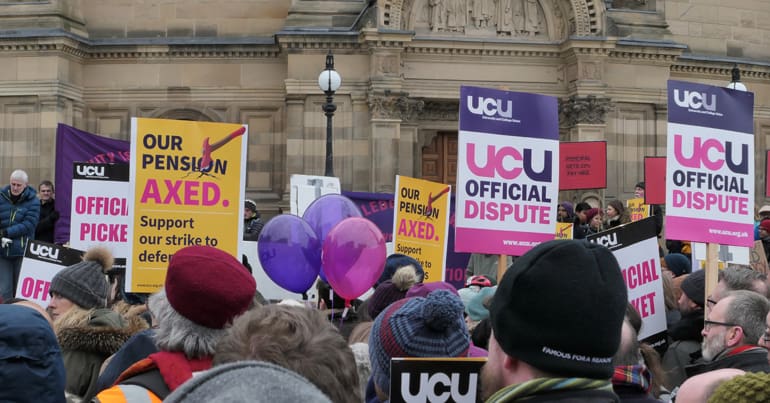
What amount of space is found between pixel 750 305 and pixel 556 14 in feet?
60.8

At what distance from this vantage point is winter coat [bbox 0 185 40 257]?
15.1m

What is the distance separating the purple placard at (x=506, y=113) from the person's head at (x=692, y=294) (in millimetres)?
2587

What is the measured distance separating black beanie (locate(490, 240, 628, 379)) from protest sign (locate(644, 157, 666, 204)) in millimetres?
12936

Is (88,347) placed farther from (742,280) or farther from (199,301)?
(742,280)

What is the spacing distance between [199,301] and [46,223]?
12242 millimetres

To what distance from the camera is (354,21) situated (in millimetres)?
23312

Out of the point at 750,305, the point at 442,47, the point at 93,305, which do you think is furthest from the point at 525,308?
→ the point at 442,47

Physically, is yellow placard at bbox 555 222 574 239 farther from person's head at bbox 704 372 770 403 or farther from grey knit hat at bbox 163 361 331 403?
grey knit hat at bbox 163 361 331 403

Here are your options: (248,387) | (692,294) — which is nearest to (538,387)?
(248,387)

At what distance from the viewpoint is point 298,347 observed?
137 inches

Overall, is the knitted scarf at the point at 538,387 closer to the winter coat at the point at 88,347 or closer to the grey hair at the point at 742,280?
the winter coat at the point at 88,347

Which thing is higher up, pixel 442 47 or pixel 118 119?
pixel 442 47

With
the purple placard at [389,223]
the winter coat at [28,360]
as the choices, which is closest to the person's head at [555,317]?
the winter coat at [28,360]

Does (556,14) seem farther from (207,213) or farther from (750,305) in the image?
(750,305)
